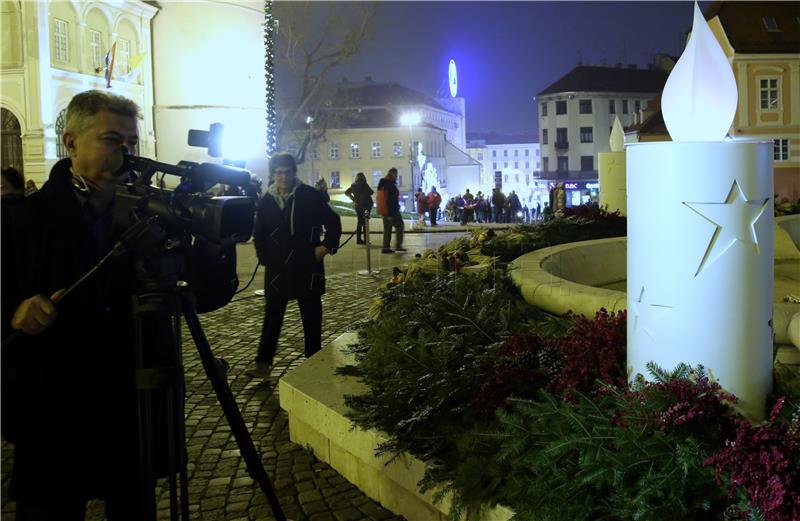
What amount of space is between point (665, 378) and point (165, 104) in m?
24.1

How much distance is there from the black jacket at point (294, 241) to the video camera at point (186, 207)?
404 cm

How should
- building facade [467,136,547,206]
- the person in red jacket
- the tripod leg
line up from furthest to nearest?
building facade [467,136,547,206] → the person in red jacket → the tripod leg

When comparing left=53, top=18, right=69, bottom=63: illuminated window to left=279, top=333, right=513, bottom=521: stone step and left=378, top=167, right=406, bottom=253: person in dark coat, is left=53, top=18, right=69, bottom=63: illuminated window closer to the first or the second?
left=378, top=167, right=406, bottom=253: person in dark coat

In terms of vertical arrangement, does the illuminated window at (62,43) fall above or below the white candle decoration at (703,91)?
above

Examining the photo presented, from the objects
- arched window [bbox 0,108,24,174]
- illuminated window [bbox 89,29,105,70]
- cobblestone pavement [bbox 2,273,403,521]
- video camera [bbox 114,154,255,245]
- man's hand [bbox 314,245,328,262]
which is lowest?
cobblestone pavement [bbox 2,273,403,521]

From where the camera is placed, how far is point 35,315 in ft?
8.01

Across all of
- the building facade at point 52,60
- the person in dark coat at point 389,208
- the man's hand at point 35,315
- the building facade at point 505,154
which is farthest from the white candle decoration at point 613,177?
the building facade at point 505,154

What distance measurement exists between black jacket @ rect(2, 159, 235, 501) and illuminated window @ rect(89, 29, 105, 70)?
26206mm

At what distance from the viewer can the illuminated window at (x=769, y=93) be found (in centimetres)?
4322

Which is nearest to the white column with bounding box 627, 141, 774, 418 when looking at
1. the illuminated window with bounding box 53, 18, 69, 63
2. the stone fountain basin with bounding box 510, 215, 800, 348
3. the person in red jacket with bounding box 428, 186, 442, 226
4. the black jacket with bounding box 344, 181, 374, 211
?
the stone fountain basin with bounding box 510, 215, 800, 348

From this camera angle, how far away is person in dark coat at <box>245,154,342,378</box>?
21.5 feet

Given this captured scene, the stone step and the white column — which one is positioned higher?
the white column

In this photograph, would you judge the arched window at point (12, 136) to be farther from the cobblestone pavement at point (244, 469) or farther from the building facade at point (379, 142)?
the building facade at point (379, 142)

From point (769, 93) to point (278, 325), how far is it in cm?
4323
